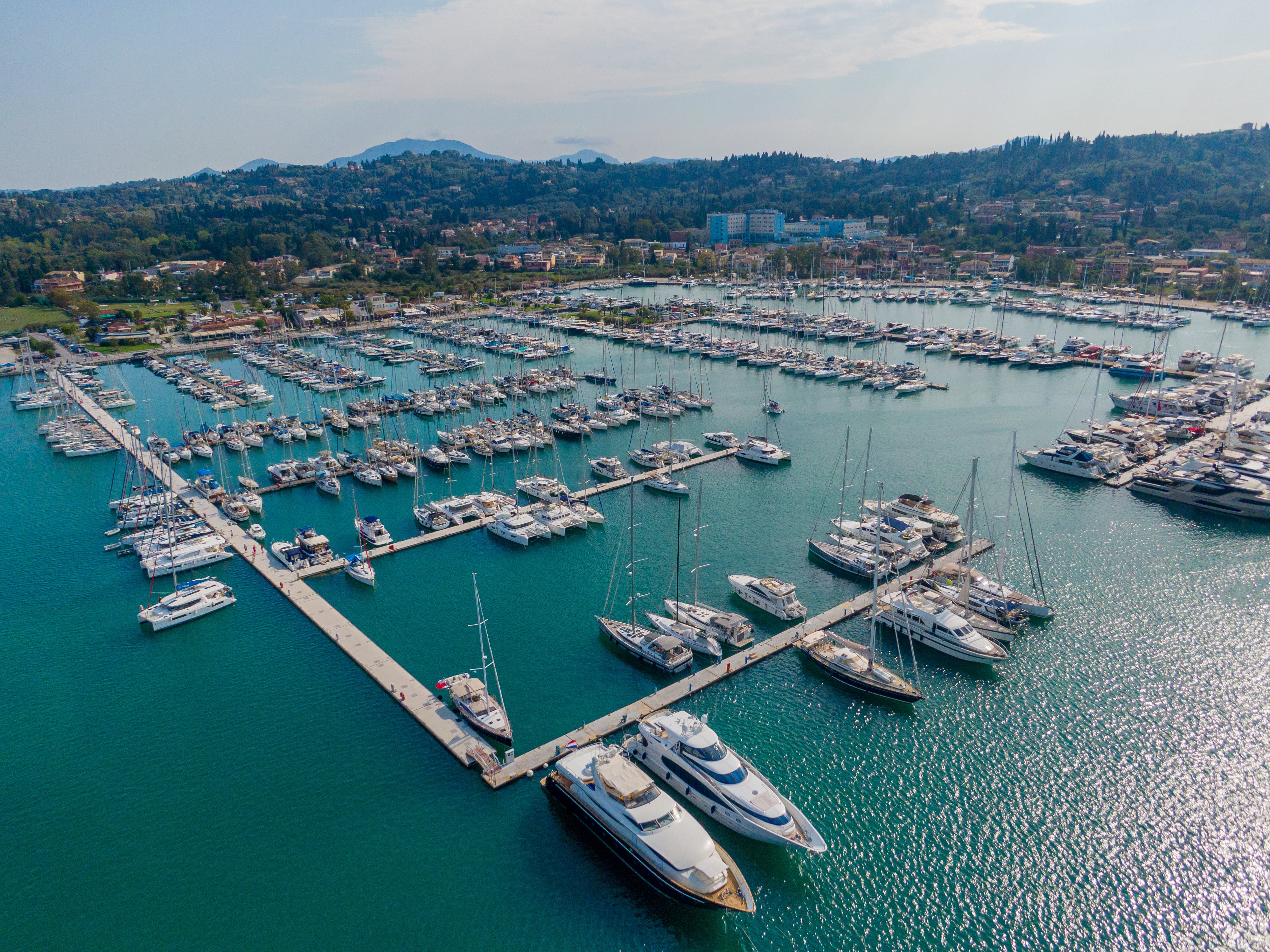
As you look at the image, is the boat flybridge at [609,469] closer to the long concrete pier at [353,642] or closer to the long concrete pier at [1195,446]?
the long concrete pier at [353,642]

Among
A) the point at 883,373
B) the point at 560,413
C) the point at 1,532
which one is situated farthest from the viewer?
the point at 883,373

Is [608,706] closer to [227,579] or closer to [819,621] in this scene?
[819,621]

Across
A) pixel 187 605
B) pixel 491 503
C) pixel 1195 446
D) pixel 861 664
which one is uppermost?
pixel 1195 446

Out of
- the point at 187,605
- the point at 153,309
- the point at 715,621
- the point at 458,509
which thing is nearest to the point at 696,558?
the point at 715,621

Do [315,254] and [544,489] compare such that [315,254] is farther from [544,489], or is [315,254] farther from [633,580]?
[633,580]

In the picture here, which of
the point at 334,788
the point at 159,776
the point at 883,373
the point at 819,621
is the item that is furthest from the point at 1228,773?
the point at 883,373

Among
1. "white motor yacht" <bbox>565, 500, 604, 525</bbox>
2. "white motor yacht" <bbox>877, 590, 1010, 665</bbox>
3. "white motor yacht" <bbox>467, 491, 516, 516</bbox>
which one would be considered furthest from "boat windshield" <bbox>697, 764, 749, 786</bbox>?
"white motor yacht" <bbox>467, 491, 516, 516</bbox>

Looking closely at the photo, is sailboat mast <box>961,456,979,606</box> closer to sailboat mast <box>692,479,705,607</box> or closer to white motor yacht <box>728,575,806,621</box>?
white motor yacht <box>728,575,806,621</box>
